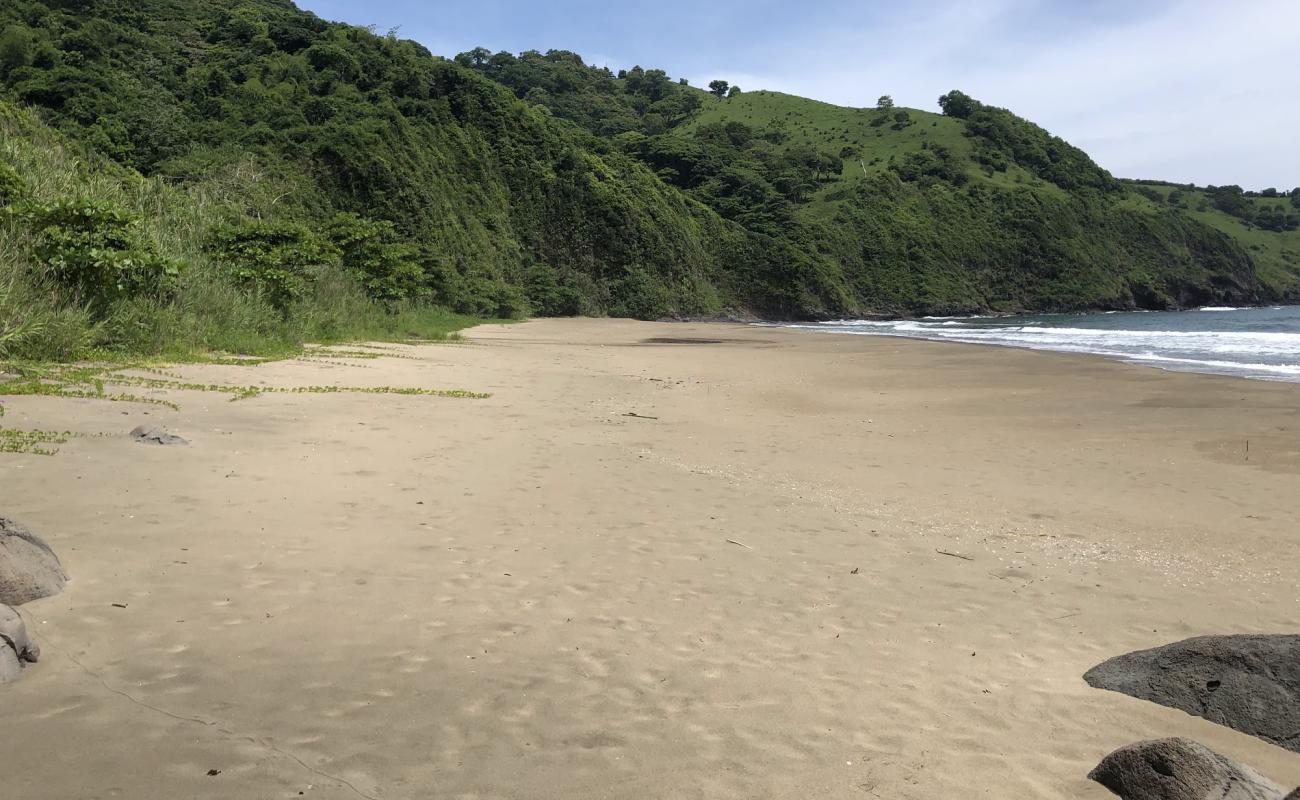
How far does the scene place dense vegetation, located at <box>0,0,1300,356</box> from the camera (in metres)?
15.7

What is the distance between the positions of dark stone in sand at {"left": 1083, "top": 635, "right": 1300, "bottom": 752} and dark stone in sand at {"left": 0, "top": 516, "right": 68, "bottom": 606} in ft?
16.4

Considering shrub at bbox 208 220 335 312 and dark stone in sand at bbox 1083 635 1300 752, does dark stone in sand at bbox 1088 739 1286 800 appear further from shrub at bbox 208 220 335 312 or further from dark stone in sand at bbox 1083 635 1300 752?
shrub at bbox 208 220 335 312

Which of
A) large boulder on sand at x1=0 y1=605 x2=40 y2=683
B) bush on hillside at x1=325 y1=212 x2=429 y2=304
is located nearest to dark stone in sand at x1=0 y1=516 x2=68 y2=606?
large boulder on sand at x1=0 y1=605 x2=40 y2=683

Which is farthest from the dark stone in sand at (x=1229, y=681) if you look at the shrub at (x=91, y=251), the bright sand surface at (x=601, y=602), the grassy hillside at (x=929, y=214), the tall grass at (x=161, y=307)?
the grassy hillside at (x=929, y=214)

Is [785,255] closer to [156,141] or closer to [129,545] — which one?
[156,141]

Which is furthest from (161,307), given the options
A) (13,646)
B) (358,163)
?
(358,163)

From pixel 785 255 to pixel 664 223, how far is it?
1237 cm

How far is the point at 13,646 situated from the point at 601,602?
8.72ft

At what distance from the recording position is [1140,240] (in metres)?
96.8

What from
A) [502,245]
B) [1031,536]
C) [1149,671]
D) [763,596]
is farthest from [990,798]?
[502,245]

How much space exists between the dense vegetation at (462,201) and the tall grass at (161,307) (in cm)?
7

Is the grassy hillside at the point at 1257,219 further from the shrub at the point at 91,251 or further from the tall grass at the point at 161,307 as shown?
the shrub at the point at 91,251

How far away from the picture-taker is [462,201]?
58.8m

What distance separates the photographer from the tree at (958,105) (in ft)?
391
